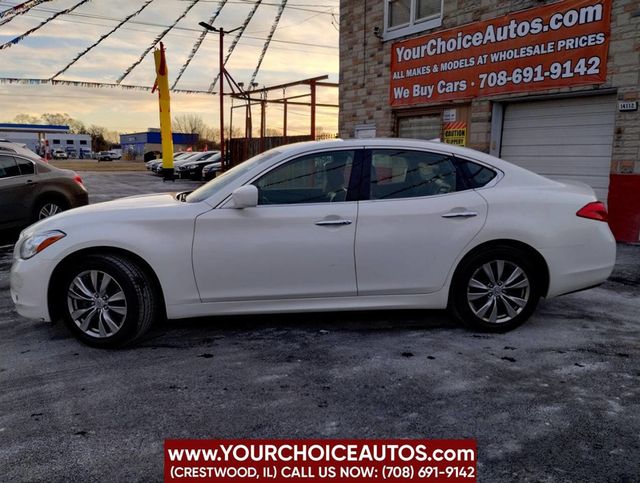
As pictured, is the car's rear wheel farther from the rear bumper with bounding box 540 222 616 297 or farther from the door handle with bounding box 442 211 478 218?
the rear bumper with bounding box 540 222 616 297

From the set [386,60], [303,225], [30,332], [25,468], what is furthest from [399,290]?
[386,60]

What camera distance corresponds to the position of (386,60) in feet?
41.0

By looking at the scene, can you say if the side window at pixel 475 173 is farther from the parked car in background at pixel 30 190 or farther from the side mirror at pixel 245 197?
the parked car in background at pixel 30 190

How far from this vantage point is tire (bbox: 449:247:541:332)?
4.37 metres

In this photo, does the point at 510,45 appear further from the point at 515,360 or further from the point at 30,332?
the point at 30,332

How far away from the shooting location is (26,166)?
896 cm

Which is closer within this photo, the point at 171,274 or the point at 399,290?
the point at 171,274

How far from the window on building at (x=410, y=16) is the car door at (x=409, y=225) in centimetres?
801

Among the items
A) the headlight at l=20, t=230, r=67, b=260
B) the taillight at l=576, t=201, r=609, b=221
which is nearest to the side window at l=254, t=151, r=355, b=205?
the headlight at l=20, t=230, r=67, b=260

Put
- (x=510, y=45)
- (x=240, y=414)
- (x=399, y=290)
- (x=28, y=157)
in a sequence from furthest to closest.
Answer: (x=510, y=45) < (x=28, y=157) < (x=399, y=290) < (x=240, y=414)

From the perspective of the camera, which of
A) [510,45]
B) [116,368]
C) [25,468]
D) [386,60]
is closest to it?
[25,468]

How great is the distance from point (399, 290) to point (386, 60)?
9444 millimetres

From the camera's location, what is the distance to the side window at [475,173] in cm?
445

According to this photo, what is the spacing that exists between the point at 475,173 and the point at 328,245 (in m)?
1.43
